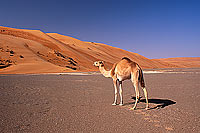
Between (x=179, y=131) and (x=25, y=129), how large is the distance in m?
3.79

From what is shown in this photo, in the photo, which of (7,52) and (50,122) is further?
(7,52)

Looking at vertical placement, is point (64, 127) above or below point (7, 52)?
below

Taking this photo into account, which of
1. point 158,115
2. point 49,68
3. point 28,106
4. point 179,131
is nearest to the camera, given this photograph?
point 179,131

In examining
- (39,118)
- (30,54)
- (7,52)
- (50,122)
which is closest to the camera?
(50,122)

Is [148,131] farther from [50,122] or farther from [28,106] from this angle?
[28,106]

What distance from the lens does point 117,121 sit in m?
4.66

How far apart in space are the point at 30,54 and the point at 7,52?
4510 millimetres

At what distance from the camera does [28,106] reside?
627 cm

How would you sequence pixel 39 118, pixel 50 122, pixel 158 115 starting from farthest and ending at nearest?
pixel 158 115, pixel 39 118, pixel 50 122

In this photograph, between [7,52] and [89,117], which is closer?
[89,117]

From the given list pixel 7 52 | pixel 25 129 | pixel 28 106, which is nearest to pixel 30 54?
pixel 7 52

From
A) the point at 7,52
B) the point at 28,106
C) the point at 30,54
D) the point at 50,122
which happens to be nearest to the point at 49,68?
the point at 30,54

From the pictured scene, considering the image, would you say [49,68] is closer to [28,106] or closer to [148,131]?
[28,106]

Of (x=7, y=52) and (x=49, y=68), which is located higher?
(x=7, y=52)
